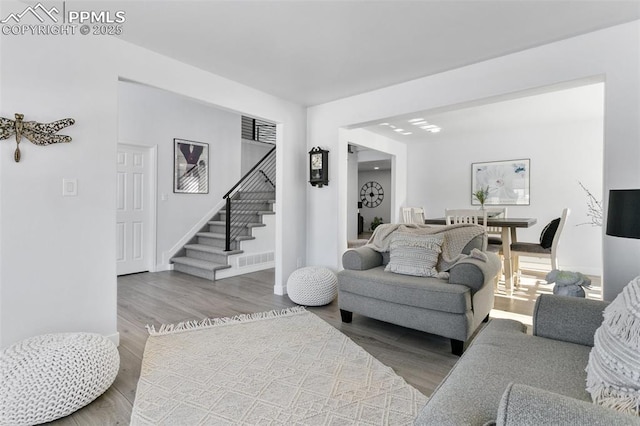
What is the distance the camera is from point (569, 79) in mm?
2543

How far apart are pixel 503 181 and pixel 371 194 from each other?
6197mm

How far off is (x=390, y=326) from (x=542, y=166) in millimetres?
4235

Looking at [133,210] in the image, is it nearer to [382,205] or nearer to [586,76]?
[586,76]

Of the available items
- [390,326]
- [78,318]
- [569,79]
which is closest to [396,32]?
[569,79]

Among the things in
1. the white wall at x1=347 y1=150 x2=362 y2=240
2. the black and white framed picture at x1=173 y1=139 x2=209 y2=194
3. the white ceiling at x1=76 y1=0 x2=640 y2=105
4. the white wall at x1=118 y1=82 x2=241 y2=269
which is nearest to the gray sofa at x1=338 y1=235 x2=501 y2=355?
the white ceiling at x1=76 y1=0 x2=640 y2=105

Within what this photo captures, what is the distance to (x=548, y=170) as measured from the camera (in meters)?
5.30

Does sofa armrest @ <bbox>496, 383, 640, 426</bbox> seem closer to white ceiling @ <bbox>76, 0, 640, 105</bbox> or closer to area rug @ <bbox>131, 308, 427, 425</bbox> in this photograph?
area rug @ <bbox>131, 308, 427, 425</bbox>

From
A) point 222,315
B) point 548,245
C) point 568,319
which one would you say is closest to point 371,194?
point 548,245

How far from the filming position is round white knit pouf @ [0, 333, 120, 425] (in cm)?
155

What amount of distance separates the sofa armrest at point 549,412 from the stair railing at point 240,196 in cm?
454

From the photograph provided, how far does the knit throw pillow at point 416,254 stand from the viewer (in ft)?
9.20

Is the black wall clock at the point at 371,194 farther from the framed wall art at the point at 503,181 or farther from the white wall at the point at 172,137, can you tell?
the white wall at the point at 172,137

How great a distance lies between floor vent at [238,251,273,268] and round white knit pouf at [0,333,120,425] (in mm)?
3265

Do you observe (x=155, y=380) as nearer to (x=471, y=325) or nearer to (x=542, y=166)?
(x=471, y=325)
